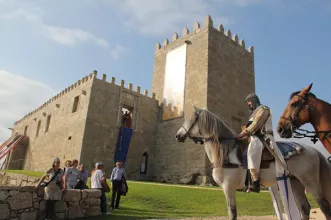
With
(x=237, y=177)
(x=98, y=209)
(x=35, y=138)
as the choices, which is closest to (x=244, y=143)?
(x=237, y=177)

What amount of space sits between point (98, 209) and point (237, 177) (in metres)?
4.70

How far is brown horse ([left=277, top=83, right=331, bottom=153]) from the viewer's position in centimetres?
432

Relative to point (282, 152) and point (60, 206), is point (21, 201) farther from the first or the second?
point (282, 152)

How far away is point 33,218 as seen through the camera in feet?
20.9

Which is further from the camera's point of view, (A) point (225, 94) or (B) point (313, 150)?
(A) point (225, 94)

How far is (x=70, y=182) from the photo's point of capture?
7934 mm

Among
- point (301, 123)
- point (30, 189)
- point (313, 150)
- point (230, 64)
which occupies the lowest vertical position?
point (30, 189)

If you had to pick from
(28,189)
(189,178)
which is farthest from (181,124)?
(28,189)

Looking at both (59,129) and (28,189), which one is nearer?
(28,189)

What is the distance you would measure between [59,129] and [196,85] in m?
11.6

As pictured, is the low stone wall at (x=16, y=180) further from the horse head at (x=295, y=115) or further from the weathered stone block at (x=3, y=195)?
the horse head at (x=295, y=115)

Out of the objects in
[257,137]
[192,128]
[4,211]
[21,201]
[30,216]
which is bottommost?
[30,216]

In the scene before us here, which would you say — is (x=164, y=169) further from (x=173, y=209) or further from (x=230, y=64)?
(x=173, y=209)

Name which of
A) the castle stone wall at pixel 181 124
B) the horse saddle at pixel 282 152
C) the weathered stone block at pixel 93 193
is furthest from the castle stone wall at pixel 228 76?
the horse saddle at pixel 282 152
